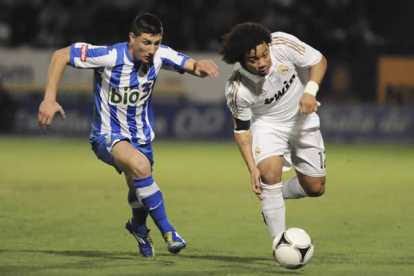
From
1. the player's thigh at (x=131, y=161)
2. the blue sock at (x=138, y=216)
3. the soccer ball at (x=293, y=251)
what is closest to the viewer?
the soccer ball at (x=293, y=251)

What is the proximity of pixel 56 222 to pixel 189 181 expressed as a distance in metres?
4.91

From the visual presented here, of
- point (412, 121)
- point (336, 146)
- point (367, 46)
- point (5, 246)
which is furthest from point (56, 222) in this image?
point (367, 46)

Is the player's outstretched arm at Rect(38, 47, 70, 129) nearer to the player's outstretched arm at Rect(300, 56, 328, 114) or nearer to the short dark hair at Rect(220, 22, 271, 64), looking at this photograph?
the short dark hair at Rect(220, 22, 271, 64)

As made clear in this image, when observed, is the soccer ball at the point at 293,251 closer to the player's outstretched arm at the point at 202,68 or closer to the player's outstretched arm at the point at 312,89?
the player's outstretched arm at the point at 312,89

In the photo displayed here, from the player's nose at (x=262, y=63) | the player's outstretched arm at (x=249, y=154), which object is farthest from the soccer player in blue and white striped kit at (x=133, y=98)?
the player's outstretched arm at (x=249, y=154)

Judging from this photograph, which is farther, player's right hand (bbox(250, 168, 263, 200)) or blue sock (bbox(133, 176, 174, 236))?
blue sock (bbox(133, 176, 174, 236))

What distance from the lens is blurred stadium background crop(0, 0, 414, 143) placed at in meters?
23.8

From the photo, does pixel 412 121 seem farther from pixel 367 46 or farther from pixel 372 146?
pixel 367 46

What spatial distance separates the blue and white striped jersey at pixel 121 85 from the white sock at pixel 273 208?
1014 millimetres

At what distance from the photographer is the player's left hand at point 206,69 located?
7.13 meters

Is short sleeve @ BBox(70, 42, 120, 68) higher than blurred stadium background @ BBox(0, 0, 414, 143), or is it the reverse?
short sleeve @ BBox(70, 42, 120, 68)

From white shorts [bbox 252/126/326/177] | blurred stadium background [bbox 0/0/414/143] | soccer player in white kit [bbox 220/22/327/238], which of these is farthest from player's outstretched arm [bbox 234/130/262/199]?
blurred stadium background [bbox 0/0/414/143]

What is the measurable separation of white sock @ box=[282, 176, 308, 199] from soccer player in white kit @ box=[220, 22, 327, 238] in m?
0.04

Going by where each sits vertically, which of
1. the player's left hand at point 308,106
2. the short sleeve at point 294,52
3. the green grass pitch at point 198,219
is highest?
the short sleeve at point 294,52
